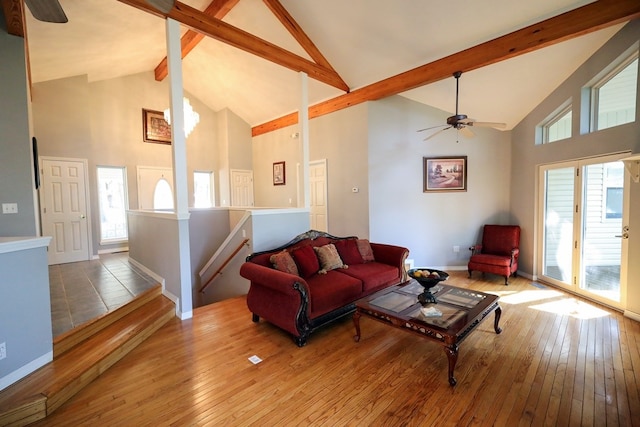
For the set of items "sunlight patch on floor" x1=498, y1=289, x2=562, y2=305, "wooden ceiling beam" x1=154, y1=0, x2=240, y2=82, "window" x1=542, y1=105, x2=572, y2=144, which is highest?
"wooden ceiling beam" x1=154, y1=0, x2=240, y2=82

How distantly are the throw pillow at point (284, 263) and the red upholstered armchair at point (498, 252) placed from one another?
3447mm

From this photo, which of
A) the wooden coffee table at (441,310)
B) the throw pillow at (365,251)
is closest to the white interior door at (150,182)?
the throw pillow at (365,251)

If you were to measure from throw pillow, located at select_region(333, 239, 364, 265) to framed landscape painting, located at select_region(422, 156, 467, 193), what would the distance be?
87.0 inches

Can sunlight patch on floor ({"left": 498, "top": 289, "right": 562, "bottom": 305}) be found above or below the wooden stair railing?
below

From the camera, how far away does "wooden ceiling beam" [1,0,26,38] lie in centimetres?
277

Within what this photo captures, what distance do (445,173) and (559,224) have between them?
6.32 feet

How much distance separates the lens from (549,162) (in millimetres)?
4457

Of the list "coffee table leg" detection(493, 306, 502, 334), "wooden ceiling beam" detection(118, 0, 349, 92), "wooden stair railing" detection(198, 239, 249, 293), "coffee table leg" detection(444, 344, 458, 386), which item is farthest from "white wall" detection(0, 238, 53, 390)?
"coffee table leg" detection(493, 306, 502, 334)

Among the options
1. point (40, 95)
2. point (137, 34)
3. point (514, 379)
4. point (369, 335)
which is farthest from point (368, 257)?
point (40, 95)

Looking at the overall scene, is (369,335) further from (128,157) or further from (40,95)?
(40,95)

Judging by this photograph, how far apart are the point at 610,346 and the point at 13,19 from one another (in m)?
6.84

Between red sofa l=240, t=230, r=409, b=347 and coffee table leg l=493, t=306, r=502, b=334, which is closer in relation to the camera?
red sofa l=240, t=230, r=409, b=347

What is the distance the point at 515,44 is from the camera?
3406 mm

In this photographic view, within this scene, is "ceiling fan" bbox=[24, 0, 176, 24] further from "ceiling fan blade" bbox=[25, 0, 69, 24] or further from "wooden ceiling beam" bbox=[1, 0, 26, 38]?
"wooden ceiling beam" bbox=[1, 0, 26, 38]
